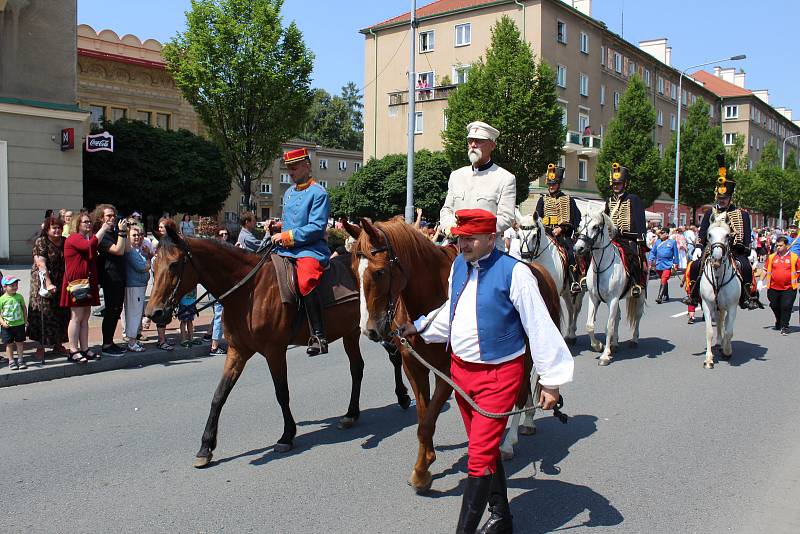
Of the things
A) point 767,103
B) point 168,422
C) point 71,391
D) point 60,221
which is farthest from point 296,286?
point 767,103

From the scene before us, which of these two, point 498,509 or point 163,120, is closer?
point 498,509

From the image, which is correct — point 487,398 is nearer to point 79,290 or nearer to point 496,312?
point 496,312

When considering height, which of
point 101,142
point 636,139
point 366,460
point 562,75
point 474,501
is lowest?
point 366,460

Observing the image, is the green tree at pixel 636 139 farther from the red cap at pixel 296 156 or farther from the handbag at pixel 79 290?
the red cap at pixel 296 156

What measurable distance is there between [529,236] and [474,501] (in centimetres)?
652

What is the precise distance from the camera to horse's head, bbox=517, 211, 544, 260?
9867 mm

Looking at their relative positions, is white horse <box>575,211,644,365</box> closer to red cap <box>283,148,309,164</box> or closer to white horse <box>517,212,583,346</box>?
white horse <box>517,212,583,346</box>

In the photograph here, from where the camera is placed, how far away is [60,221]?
9523 mm

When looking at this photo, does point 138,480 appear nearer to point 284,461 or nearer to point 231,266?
point 284,461

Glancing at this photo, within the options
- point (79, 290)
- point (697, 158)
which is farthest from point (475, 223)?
point (697, 158)

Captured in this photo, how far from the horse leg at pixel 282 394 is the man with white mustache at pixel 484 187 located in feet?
6.16

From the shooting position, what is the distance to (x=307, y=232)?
6215mm

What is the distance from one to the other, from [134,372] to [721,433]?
7.28 m

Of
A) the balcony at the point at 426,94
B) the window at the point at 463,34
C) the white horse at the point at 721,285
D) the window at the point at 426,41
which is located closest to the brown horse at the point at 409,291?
the white horse at the point at 721,285
